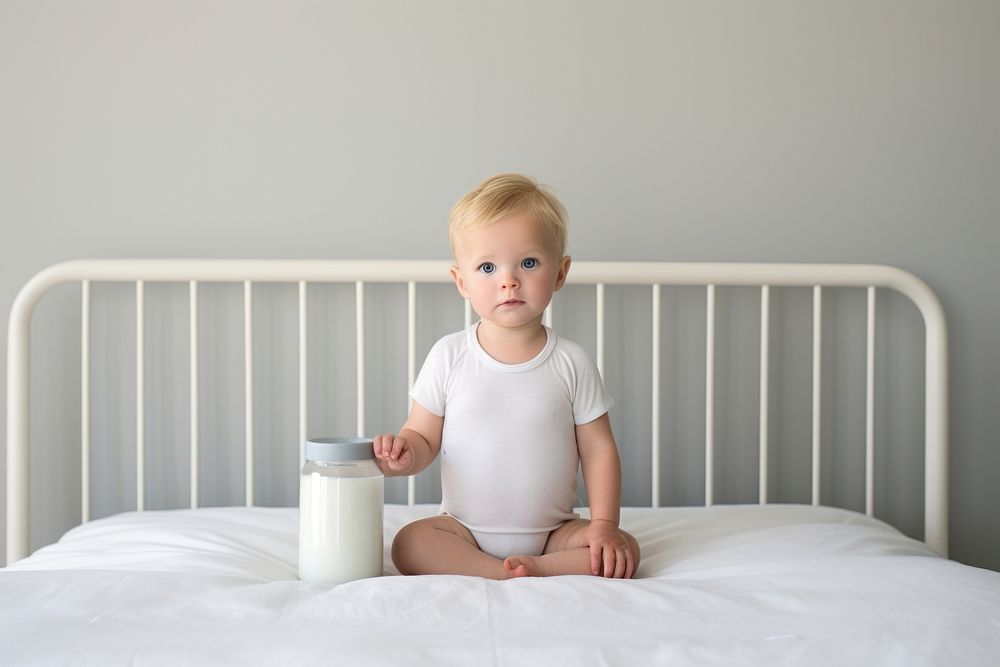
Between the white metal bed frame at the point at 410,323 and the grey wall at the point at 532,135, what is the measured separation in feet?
0.31

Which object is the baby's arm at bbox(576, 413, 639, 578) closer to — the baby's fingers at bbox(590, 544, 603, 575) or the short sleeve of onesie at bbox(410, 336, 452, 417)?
the baby's fingers at bbox(590, 544, 603, 575)

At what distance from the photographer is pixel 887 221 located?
1524 millimetres

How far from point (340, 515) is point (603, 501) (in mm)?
298

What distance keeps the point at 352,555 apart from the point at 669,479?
2.50 feet

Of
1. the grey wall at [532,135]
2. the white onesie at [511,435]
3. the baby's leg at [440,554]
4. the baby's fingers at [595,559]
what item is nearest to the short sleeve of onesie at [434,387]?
the white onesie at [511,435]

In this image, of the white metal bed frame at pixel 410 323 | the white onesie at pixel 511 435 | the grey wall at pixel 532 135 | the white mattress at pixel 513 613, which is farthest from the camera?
the grey wall at pixel 532 135

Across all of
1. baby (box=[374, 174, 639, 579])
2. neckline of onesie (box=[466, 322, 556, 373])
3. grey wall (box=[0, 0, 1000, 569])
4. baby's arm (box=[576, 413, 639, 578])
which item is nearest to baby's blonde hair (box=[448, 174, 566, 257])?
baby (box=[374, 174, 639, 579])

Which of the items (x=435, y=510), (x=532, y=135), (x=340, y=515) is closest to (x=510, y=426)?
(x=340, y=515)

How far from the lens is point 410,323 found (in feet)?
4.51

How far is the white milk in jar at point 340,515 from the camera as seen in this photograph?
89 cm

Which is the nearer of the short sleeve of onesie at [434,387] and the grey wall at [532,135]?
the short sleeve of onesie at [434,387]

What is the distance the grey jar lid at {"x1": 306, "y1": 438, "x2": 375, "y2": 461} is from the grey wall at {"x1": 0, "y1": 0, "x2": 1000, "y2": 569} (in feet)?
2.06

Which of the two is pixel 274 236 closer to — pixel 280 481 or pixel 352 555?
pixel 280 481

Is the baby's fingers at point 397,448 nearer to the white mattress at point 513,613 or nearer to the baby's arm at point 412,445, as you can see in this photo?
the baby's arm at point 412,445
